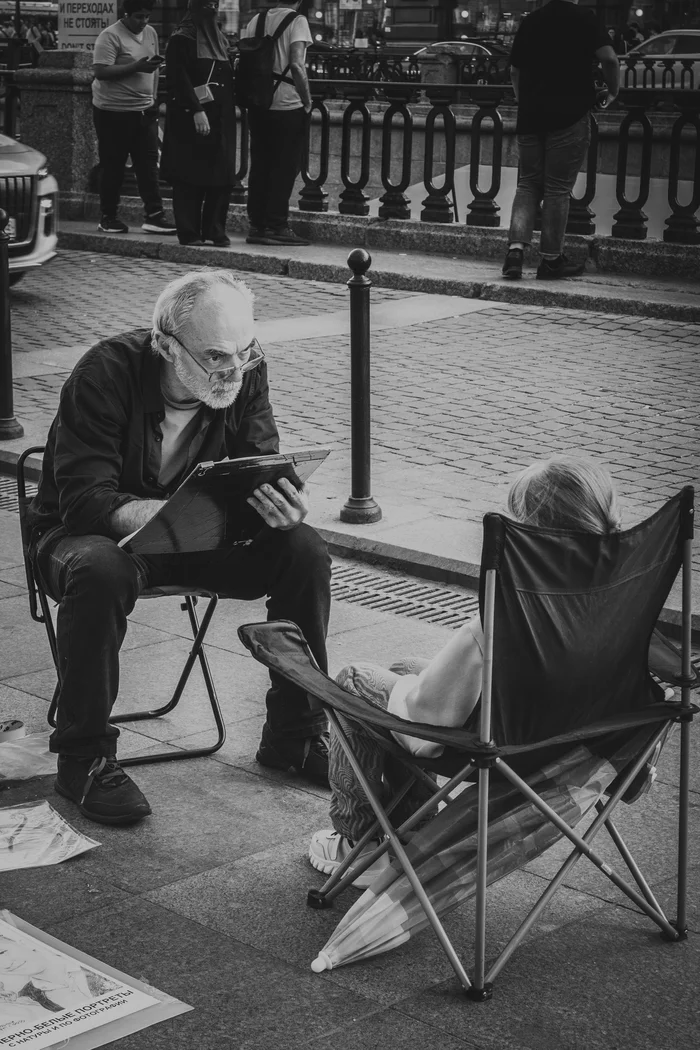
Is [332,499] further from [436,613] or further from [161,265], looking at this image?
[161,265]

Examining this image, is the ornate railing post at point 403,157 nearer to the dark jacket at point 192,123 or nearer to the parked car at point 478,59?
the dark jacket at point 192,123

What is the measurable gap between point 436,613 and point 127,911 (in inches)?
94.7

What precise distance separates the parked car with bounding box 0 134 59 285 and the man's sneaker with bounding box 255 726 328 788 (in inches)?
313

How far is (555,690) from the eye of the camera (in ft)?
10.1

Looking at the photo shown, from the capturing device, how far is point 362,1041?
2.87 m

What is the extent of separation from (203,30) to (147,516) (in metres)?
9.33

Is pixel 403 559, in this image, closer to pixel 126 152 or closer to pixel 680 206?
pixel 680 206

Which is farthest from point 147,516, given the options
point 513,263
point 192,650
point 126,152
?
point 126,152

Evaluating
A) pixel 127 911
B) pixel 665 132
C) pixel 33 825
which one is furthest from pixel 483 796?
pixel 665 132

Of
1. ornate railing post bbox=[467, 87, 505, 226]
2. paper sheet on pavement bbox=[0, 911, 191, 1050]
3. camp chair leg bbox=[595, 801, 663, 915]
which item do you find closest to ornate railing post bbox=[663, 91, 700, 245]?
ornate railing post bbox=[467, 87, 505, 226]

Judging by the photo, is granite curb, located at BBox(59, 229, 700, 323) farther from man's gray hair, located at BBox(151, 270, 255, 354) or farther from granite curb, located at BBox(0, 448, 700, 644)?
man's gray hair, located at BBox(151, 270, 255, 354)

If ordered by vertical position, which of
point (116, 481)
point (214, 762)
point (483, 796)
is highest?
point (116, 481)

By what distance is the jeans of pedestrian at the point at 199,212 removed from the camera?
1309 centimetres

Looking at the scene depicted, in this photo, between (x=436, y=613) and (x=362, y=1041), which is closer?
(x=362, y=1041)
